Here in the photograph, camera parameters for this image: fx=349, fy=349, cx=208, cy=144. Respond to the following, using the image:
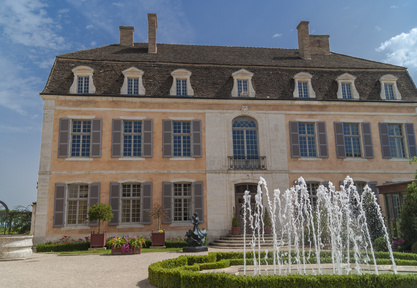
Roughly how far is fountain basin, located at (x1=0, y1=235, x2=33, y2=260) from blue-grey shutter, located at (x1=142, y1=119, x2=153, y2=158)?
6651 mm

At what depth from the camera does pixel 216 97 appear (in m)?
18.7

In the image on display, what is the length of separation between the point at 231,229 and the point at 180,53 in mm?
10929

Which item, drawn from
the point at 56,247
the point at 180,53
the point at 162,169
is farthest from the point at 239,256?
the point at 180,53

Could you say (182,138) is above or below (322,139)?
above

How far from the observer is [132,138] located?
18094mm

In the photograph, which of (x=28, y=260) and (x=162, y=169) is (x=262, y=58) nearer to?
(x=162, y=169)

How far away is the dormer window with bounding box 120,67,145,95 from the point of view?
1836 centimetres

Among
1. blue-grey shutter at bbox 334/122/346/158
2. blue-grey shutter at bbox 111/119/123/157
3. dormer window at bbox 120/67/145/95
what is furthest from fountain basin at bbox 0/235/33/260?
blue-grey shutter at bbox 334/122/346/158

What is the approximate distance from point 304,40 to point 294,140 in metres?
7.39

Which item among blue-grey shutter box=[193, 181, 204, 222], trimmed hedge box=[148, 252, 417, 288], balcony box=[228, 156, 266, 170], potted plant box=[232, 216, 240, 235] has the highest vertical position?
balcony box=[228, 156, 266, 170]

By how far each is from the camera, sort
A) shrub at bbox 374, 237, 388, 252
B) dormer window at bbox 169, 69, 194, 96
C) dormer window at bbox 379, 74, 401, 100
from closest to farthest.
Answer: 1. shrub at bbox 374, 237, 388, 252
2. dormer window at bbox 169, 69, 194, 96
3. dormer window at bbox 379, 74, 401, 100

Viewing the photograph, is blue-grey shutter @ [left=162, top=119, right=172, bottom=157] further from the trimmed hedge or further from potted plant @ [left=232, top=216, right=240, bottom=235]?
the trimmed hedge

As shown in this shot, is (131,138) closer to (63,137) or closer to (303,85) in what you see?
(63,137)

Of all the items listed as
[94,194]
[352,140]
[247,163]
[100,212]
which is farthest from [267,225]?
[94,194]
